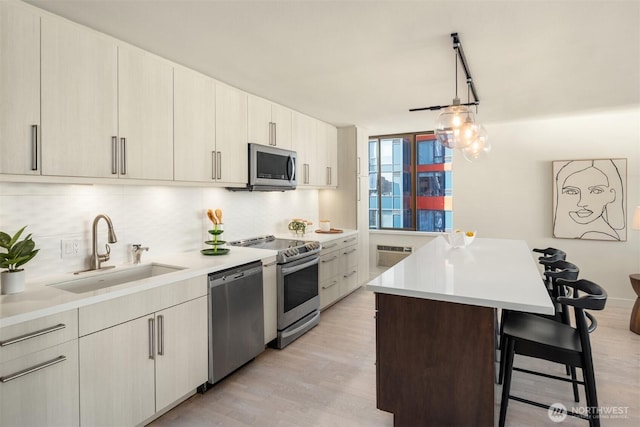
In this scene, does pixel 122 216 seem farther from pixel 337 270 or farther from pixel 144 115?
pixel 337 270

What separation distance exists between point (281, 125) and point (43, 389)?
Answer: 3018mm

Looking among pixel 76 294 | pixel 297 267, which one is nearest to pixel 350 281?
pixel 297 267

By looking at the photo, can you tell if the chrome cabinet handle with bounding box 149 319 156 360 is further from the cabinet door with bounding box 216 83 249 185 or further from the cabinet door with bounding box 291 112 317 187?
the cabinet door with bounding box 291 112 317 187

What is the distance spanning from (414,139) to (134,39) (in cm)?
438

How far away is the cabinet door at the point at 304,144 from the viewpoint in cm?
423

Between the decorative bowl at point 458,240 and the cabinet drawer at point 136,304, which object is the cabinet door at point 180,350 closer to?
the cabinet drawer at point 136,304

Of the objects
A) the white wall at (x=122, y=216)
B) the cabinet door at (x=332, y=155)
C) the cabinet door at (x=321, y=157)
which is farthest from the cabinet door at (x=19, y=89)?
the cabinet door at (x=332, y=155)

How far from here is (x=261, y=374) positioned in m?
2.83

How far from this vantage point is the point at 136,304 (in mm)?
2049

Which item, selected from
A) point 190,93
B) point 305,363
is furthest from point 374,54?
point 305,363

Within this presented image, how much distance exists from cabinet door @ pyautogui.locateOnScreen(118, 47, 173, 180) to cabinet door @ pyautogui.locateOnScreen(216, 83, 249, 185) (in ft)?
1.65

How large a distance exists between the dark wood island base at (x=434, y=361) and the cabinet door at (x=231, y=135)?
1820 millimetres

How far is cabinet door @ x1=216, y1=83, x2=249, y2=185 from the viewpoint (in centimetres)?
311

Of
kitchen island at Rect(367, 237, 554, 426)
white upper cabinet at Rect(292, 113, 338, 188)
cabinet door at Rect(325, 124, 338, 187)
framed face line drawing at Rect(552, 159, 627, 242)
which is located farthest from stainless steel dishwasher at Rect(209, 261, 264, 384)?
framed face line drawing at Rect(552, 159, 627, 242)
